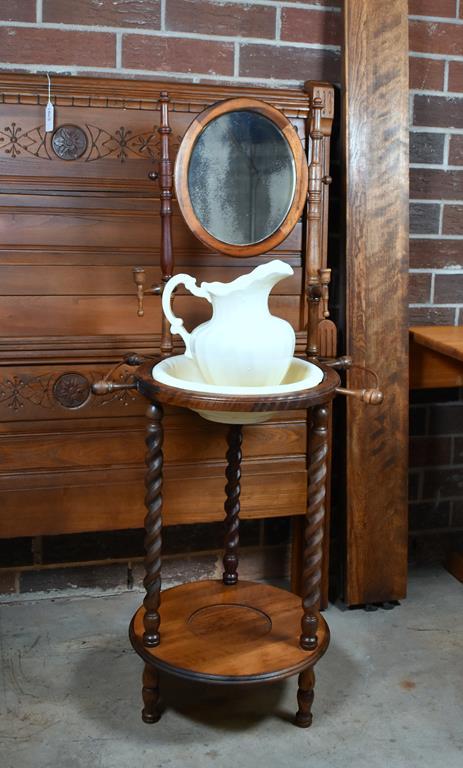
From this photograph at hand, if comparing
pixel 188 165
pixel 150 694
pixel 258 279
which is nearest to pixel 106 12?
pixel 188 165

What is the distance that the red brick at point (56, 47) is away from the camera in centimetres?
223

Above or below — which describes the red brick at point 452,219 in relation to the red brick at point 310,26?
below

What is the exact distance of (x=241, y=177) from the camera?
203 centimetres

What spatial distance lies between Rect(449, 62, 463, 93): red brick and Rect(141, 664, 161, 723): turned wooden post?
1.91 metres

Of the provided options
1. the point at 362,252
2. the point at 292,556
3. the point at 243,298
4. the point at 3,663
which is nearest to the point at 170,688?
the point at 3,663

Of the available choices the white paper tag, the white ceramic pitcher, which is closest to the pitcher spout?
the white ceramic pitcher

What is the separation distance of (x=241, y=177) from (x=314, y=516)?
0.84 metres

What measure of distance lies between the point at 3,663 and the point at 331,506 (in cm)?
107

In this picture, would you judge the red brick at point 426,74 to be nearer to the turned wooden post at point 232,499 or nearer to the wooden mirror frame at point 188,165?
the wooden mirror frame at point 188,165

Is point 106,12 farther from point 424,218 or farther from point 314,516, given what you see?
point 314,516

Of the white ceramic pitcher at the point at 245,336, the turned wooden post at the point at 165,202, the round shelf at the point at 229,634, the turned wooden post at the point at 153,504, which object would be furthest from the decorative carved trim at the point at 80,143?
the round shelf at the point at 229,634

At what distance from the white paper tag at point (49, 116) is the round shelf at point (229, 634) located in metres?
1.25

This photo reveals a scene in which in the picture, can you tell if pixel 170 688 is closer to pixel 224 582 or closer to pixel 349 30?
pixel 224 582

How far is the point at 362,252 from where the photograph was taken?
2.40 metres
